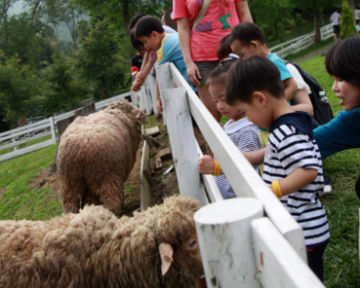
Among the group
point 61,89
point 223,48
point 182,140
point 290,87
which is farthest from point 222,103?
point 61,89

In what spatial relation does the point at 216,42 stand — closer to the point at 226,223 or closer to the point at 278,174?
the point at 278,174

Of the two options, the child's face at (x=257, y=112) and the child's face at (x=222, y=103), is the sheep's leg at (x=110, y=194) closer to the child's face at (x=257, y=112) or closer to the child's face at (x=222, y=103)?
the child's face at (x=222, y=103)

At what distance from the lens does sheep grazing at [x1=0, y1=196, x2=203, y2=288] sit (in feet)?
7.21

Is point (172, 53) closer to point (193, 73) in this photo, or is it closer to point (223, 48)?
point (193, 73)

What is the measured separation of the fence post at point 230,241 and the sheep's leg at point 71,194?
3.67 metres

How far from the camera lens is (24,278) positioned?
2.29m

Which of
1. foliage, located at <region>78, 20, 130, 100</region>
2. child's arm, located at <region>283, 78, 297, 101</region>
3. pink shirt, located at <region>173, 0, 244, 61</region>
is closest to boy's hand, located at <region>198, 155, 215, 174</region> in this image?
child's arm, located at <region>283, 78, 297, 101</region>

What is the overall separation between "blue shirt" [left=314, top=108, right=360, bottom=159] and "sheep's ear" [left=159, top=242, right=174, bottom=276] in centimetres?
114

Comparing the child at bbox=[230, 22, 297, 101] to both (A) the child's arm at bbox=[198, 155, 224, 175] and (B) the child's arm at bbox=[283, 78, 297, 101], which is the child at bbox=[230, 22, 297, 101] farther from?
(A) the child's arm at bbox=[198, 155, 224, 175]

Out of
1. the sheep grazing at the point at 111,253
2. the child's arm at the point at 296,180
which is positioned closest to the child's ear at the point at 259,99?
the child's arm at the point at 296,180

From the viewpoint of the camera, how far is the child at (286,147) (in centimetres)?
172

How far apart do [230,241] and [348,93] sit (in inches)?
52.7

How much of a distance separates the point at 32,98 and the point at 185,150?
21357 mm

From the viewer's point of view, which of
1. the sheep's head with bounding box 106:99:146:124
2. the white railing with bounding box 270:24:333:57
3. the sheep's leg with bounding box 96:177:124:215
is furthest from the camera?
the white railing with bounding box 270:24:333:57
